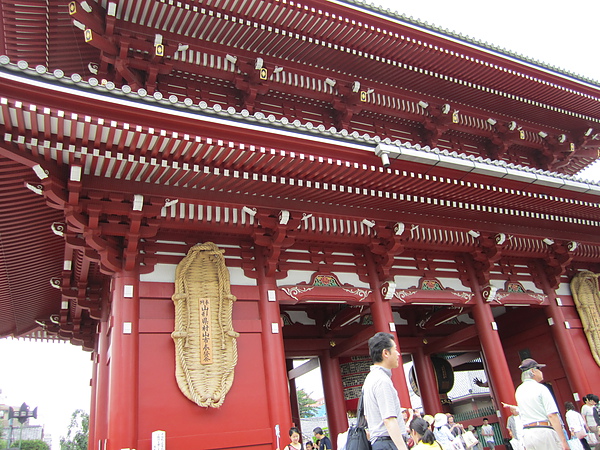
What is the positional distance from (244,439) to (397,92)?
850 centimetres

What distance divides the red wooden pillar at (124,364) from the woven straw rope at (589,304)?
34.8ft

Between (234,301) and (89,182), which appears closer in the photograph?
(89,182)

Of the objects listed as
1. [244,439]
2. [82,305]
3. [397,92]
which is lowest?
[244,439]

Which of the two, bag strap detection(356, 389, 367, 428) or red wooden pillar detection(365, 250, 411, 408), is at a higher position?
red wooden pillar detection(365, 250, 411, 408)

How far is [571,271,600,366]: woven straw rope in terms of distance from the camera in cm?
1155

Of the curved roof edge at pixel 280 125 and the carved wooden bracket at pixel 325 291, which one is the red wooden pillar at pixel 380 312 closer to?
the carved wooden bracket at pixel 325 291

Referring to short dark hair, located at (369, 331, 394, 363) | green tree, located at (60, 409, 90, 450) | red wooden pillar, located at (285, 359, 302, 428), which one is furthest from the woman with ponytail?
green tree, located at (60, 409, 90, 450)

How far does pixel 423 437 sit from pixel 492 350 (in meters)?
6.29

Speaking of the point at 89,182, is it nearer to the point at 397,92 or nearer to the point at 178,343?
the point at 178,343

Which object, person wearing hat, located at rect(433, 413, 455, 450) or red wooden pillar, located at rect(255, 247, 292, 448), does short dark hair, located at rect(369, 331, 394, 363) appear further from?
person wearing hat, located at rect(433, 413, 455, 450)

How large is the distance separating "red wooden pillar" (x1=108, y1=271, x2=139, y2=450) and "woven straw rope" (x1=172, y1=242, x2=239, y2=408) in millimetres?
628

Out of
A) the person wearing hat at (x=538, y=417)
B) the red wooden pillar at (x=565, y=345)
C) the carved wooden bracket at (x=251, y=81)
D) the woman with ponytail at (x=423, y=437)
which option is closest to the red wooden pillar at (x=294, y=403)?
the red wooden pillar at (x=565, y=345)

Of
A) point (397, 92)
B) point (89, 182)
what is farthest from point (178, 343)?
point (397, 92)

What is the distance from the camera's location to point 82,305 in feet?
32.8
